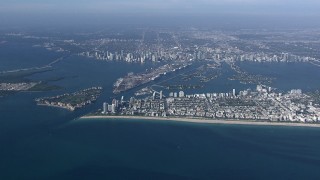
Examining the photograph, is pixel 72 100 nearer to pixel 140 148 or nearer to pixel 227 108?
pixel 140 148

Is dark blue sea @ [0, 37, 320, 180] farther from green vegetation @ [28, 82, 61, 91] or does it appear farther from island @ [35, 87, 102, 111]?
green vegetation @ [28, 82, 61, 91]

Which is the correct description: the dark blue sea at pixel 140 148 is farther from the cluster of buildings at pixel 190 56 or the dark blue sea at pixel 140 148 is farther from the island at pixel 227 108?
the cluster of buildings at pixel 190 56

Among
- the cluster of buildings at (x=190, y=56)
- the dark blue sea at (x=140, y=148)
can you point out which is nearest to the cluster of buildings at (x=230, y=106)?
the dark blue sea at (x=140, y=148)

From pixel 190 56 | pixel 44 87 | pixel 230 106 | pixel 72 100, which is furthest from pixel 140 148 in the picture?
pixel 190 56

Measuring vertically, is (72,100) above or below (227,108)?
above

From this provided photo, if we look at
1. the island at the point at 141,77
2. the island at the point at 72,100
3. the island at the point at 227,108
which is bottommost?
the island at the point at 227,108

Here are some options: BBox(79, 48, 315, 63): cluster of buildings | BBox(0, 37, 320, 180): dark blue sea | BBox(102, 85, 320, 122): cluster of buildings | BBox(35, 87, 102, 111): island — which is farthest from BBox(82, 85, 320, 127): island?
BBox(79, 48, 315, 63): cluster of buildings

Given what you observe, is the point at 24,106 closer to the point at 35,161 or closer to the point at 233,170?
the point at 35,161
